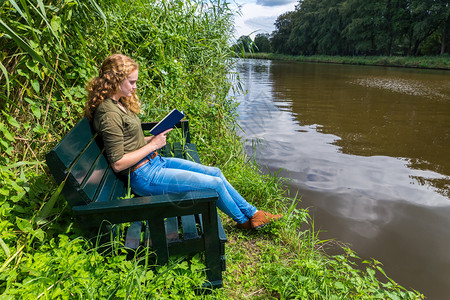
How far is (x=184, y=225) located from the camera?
187 centimetres

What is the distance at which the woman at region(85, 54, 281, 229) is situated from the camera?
1866mm

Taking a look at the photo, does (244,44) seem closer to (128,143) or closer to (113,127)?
(128,143)

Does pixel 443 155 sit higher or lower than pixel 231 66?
lower

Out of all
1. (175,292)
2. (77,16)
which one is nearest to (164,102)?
(77,16)

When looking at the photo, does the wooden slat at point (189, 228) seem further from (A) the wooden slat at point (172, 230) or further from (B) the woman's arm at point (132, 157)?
(B) the woman's arm at point (132, 157)

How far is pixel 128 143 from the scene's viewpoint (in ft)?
6.65

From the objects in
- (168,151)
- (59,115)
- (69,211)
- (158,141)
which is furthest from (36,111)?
(168,151)

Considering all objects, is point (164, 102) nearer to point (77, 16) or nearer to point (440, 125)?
point (77, 16)

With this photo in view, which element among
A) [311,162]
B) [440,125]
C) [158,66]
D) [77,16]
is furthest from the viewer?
[440,125]

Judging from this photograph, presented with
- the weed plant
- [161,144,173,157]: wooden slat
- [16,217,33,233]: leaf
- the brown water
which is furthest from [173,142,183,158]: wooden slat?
the brown water

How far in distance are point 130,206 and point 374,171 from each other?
3.71m

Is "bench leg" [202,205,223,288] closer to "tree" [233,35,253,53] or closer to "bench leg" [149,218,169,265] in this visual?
"bench leg" [149,218,169,265]

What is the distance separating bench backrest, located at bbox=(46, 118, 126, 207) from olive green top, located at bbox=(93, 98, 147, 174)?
0.07m

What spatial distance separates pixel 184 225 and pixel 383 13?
4580 cm
